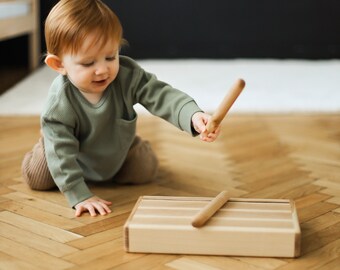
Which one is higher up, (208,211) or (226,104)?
(226,104)

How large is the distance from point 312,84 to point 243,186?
3.48ft

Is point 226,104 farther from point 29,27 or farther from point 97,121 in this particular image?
point 29,27

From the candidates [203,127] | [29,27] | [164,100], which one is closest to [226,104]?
[203,127]

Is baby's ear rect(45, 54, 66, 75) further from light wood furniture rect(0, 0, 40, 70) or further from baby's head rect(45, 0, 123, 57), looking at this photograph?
light wood furniture rect(0, 0, 40, 70)

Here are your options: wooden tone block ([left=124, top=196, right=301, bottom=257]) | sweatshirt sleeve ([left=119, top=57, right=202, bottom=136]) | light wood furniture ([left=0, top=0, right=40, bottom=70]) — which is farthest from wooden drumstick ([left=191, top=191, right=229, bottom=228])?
light wood furniture ([left=0, top=0, right=40, bottom=70])

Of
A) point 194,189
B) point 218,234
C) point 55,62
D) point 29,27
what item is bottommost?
point 29,27

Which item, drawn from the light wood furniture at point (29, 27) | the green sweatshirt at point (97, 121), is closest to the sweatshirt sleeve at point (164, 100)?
the green sweatshirt at point (97, 121)

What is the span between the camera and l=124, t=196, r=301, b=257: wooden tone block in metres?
0.84

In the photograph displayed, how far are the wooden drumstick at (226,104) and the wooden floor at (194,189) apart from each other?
7.3 inches

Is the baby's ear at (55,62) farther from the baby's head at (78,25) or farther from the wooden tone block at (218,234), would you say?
the wooden tone block at (218,234)

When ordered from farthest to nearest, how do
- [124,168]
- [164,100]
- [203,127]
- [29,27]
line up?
[29,27] < [124,168] < [164,100] < [203,127]

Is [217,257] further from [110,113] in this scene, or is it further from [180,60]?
[180,60]

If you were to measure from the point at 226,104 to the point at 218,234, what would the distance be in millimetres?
172

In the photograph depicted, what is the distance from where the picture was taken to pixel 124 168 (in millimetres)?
1182
